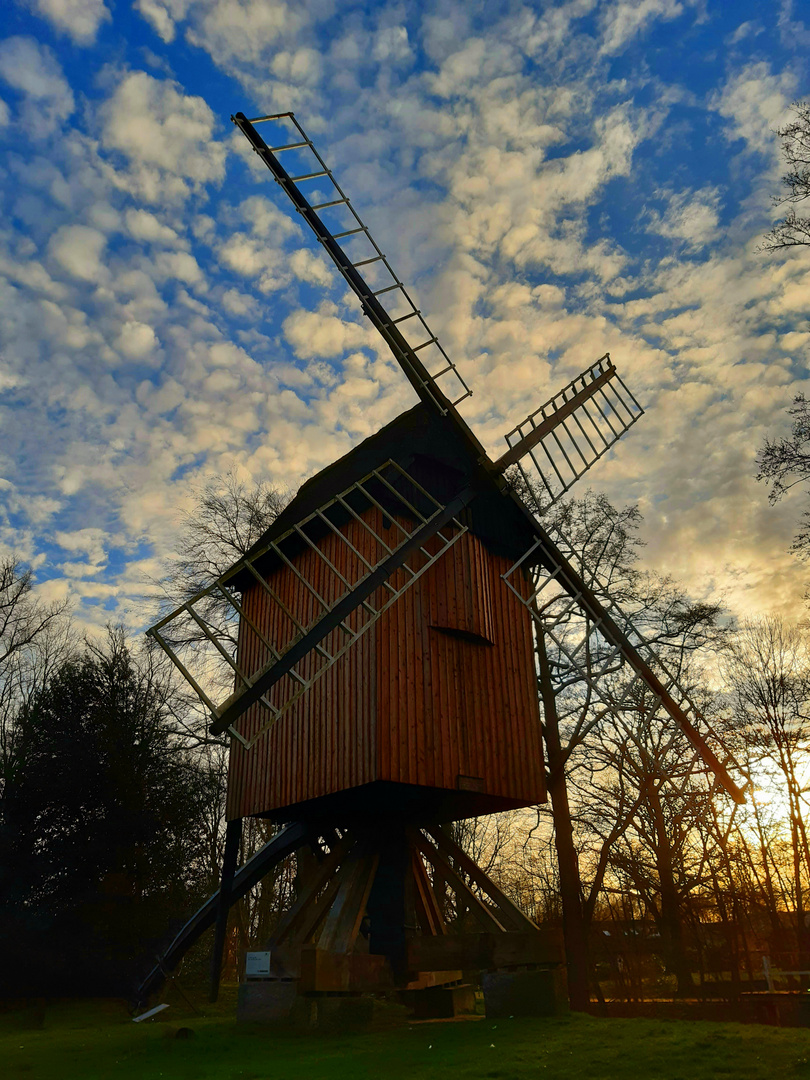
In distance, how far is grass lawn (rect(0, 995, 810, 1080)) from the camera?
6.61 metres

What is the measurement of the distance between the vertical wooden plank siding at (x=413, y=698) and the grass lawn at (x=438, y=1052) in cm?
307

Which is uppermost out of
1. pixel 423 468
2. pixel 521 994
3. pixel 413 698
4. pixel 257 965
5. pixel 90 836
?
pixel 423 468

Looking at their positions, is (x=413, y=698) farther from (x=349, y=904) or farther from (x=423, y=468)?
(x=423, y=468)

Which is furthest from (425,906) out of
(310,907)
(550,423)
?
(550,423)

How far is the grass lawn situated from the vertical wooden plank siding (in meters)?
3.07

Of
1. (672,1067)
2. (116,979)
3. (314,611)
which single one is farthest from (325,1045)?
(116,979)

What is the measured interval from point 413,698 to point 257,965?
428 centimetres

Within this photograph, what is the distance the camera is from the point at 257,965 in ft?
31.8

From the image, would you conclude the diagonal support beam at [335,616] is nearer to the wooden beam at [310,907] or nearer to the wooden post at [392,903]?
the wooden beam at [310,907]

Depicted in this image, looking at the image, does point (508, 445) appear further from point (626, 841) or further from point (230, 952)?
point (230, 952)

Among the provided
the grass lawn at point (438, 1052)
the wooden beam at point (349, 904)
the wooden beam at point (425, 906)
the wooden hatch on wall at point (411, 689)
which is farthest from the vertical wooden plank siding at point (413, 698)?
the grass lawn at point (438, 1052)

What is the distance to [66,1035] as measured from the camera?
1092 cm

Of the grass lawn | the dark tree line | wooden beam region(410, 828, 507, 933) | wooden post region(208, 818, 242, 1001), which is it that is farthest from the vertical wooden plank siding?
the dark tree line

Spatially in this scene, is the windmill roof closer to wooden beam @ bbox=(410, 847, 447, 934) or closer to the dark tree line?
wooden beam @ bbox=(410, 847, 447, 934)
